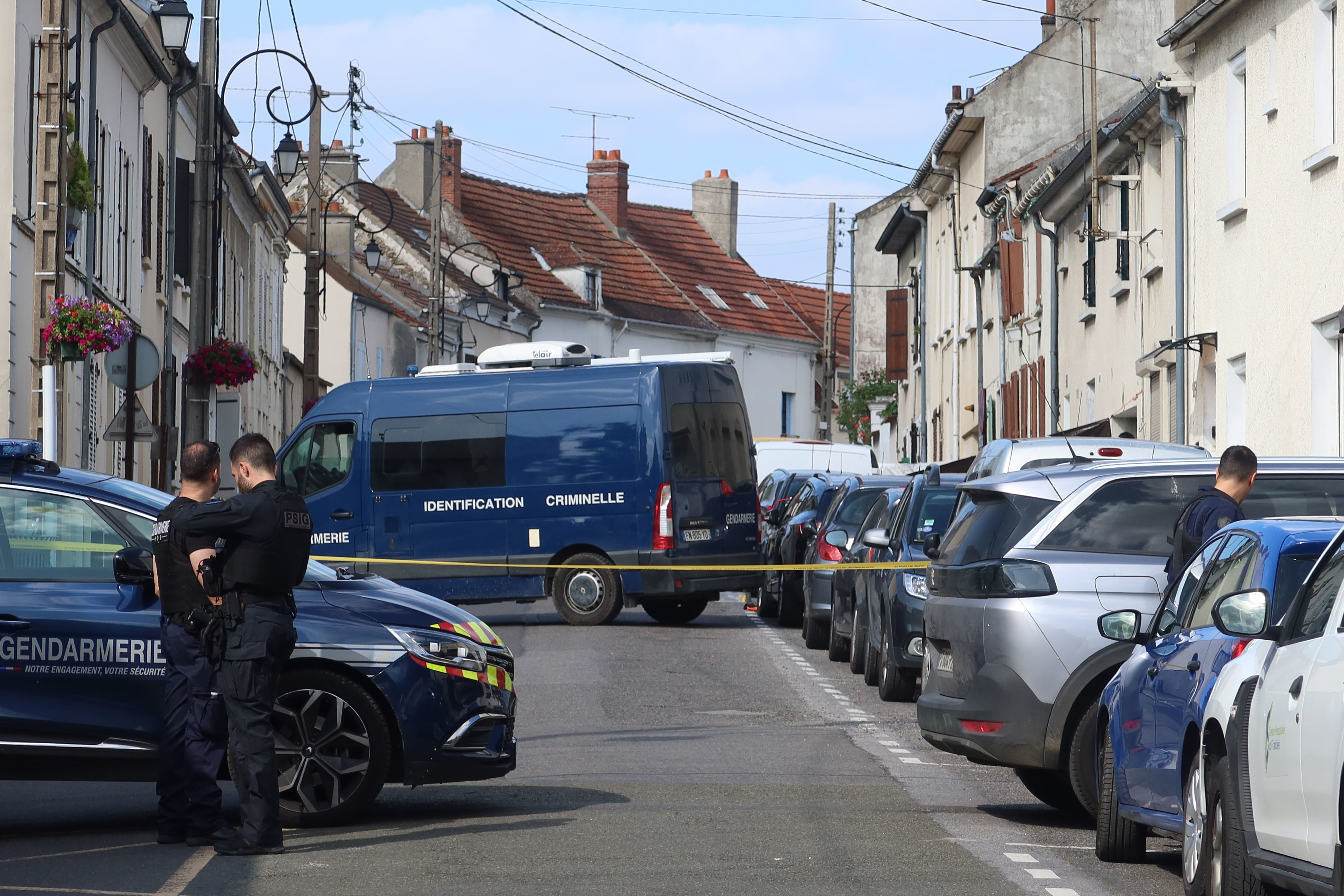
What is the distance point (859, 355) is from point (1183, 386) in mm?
52992

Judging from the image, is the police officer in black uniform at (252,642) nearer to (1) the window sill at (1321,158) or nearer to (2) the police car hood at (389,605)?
(2) the police car hood at (389,605)

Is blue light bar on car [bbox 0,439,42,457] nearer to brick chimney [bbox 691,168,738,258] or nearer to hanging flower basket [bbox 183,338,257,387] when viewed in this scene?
hanging flower basket [bbox 183,338,257,387]

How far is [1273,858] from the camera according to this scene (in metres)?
5.93

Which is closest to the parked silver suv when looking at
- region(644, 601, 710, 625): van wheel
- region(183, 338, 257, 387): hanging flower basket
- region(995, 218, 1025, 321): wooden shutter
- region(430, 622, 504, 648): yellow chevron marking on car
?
region(430, 622, 504, 648): yellow chevron marking on car

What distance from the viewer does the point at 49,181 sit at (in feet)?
79.4

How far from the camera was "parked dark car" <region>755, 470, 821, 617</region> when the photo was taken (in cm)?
2402

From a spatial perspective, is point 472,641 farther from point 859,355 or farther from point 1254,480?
point 859,355

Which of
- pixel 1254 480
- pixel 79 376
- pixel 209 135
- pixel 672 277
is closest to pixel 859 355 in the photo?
pixel 672 277

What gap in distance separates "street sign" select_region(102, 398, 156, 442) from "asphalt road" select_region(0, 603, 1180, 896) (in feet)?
20.0

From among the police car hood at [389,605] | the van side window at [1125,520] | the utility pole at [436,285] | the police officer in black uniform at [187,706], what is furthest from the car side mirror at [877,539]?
the utility pole at [436,285]

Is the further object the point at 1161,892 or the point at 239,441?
the point at 239,441

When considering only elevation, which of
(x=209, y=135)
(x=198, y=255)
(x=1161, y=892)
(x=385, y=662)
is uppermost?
(x=209, y=135)

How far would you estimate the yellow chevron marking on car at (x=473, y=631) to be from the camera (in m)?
9.23

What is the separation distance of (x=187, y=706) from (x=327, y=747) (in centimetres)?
78
